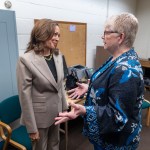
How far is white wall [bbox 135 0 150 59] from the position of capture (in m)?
4.58

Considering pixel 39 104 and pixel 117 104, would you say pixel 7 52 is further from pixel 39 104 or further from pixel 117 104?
pixel 117 104

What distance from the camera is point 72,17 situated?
9.37 ft

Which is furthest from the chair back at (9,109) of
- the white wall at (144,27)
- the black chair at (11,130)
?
the white wall at (144,27)

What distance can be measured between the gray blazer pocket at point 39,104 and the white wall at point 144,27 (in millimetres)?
4031

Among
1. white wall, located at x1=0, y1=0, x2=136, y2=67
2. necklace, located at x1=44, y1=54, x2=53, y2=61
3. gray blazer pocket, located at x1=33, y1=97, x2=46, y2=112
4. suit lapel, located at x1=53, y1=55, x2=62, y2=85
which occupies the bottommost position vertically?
gray blazer pocket, located at x1=33, y1=97, x2=46, y2=112

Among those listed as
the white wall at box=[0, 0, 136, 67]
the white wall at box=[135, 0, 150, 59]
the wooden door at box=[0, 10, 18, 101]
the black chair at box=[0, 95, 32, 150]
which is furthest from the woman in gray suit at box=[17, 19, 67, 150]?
the white wall at box=[135, 0, 150, 59]

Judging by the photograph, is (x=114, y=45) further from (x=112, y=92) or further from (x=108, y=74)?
(x=112, y=92)

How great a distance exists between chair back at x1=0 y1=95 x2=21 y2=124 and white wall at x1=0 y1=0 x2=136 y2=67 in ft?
2.21

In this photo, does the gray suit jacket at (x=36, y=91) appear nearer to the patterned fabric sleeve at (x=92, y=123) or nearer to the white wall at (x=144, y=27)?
the patterned fabric sleeve at (x=92, y=123)

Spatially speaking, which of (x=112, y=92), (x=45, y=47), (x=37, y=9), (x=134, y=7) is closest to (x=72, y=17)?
(x=37, y=9)

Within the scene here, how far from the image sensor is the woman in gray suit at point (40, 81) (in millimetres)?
1382

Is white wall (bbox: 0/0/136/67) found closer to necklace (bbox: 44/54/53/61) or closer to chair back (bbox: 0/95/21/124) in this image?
chair back (bbox: 0/95/21/124)

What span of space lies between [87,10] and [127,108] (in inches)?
99.0

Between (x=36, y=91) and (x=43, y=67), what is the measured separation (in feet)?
0.67
